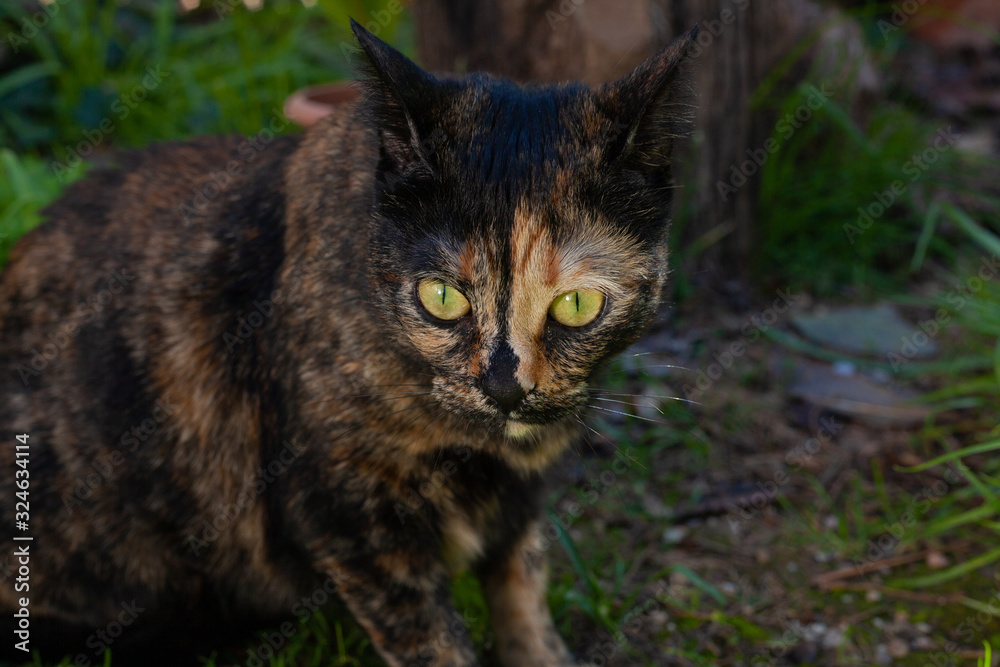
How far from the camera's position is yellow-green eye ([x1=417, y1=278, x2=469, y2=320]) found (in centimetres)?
188

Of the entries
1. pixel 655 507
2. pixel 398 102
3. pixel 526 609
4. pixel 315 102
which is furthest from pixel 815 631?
pixel 315 102

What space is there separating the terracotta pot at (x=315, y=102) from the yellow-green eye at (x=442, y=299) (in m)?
2.08

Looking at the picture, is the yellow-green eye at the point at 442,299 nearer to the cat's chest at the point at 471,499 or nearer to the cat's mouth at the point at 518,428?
the cat's mouth at the point at 518,428

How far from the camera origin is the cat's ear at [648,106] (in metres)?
1.83

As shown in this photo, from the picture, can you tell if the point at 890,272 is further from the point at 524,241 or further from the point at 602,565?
the point at 524,241

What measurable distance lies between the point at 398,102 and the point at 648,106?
525mm

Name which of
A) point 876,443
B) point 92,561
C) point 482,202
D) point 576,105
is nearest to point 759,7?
point 876,443

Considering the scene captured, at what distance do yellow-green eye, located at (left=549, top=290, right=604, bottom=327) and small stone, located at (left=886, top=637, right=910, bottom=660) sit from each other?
164 centimetres

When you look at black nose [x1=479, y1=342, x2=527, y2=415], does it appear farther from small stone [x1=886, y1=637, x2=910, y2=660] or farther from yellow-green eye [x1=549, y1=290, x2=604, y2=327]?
small stone [x1=886, y1=637, x2=910, y2=660]

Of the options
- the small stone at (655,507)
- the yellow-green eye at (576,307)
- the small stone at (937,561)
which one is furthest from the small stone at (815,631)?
the yellow-green eye at (576,307)

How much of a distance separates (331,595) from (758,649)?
134 centimetres

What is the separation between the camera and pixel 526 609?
8.63 feet

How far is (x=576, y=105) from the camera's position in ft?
6.44

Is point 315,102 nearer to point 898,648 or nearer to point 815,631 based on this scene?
point 815,631
